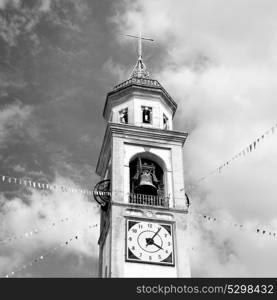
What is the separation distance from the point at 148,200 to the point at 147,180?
1.06 m

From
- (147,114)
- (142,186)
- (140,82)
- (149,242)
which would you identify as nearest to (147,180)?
(142,186)

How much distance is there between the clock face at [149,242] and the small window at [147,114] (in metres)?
6.59

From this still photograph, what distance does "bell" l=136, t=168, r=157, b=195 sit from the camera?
3238 cm

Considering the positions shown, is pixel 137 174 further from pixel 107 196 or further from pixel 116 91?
pixel 116 91

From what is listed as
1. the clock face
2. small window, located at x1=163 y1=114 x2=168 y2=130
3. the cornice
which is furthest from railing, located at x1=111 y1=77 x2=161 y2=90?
the clock face

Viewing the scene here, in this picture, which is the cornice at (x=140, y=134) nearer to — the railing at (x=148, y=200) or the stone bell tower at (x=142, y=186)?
the stone bell tower at (x=142, y=186)

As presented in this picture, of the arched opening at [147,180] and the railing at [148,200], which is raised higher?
the arched opening at [147,180]

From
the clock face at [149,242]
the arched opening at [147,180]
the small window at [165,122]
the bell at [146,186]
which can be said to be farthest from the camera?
the small window at [165,122]

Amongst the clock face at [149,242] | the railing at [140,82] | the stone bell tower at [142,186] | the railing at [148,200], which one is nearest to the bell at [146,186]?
the stone bell tower at [142,186]

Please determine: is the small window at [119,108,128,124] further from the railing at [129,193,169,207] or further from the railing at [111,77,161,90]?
the railing at [129,193,169,207]

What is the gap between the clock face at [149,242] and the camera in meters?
30.0

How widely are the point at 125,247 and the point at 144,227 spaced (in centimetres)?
151

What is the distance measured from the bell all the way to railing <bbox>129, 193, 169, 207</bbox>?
1.48ft

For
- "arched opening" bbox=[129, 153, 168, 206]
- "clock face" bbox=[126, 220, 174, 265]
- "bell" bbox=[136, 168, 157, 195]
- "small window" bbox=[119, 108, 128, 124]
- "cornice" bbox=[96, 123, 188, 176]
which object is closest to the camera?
"clock face" bbox=[126, 220, 174, 265]
